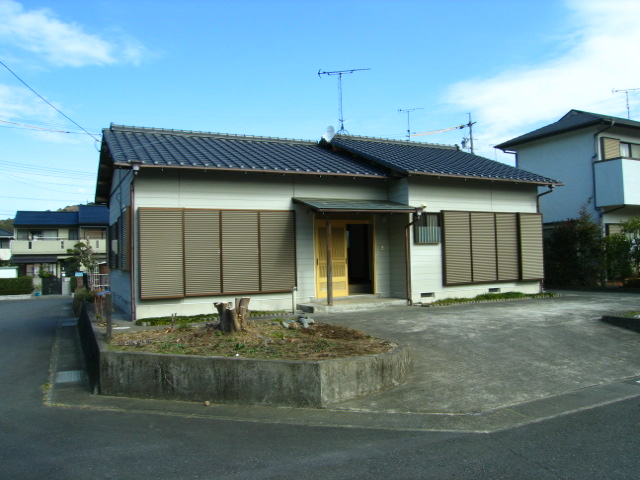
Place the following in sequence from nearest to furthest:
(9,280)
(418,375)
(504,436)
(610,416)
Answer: (504,436)
(610,416)
(418,375)
(9,280)

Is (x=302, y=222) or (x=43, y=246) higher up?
(x=43, y=246)

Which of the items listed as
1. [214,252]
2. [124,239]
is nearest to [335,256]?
[214,252]

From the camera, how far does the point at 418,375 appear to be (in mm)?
7219

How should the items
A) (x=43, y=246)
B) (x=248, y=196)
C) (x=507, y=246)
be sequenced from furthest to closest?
1. (x=43, y=246)
2. (x=507, y=246)
3. (x=248, y=196)

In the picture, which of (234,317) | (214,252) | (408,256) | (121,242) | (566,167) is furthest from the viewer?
(566,167)

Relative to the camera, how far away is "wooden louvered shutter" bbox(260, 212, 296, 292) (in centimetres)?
1223

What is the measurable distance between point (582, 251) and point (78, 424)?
1771 centimetres

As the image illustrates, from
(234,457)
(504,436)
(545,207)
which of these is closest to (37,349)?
(234,457)

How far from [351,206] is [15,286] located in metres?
28.7

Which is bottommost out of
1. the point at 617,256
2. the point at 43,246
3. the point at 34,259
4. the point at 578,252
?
the point at 617,256

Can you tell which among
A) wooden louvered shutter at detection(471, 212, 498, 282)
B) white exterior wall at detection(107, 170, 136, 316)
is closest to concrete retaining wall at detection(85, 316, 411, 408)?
white exterior wall at detection(107, 170, 136, 316)

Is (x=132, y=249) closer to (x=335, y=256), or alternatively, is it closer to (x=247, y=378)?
(x=335, y=256)

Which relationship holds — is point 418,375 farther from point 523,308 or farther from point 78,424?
point 523,308

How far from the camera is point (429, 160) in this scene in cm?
1545
